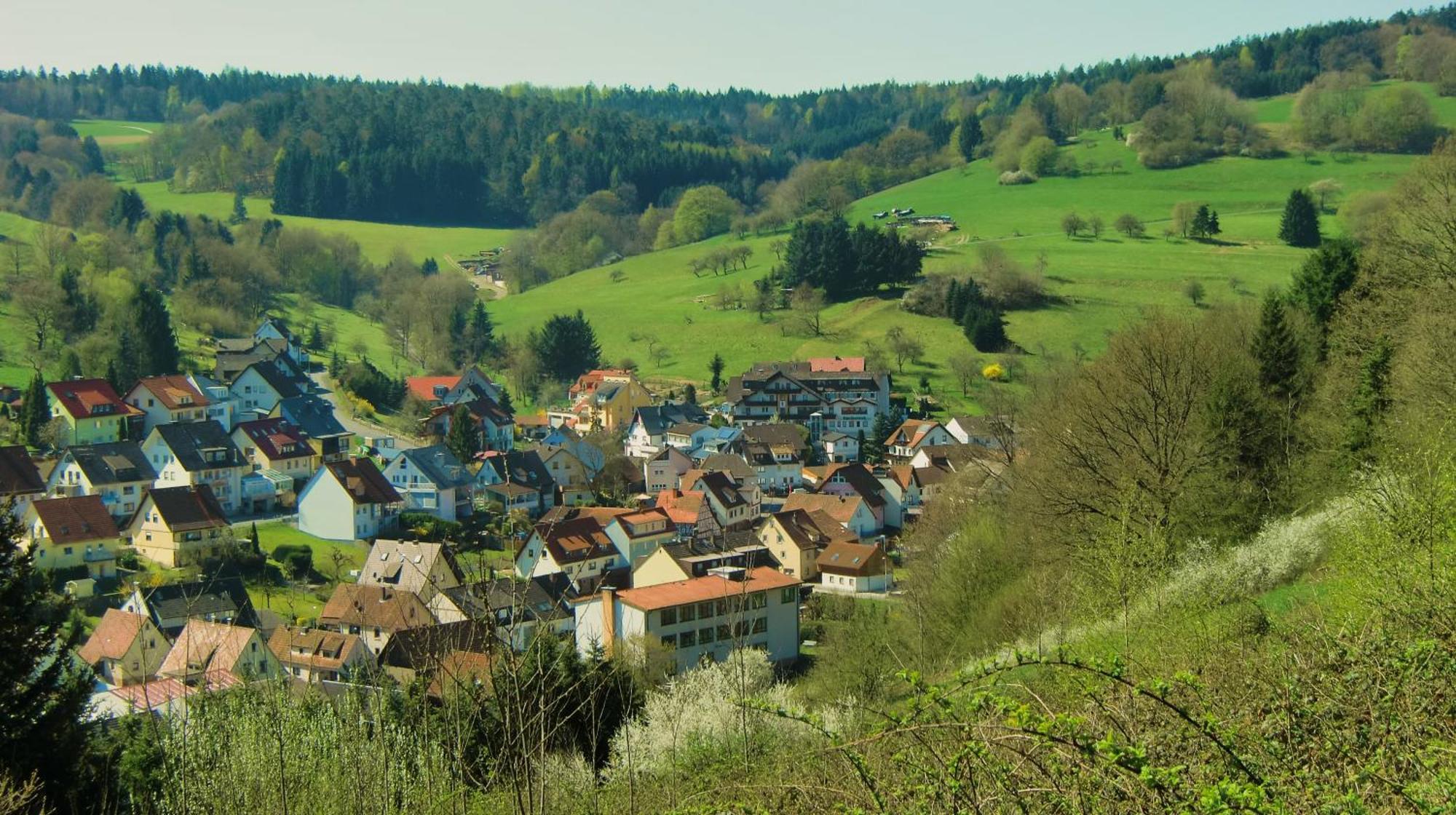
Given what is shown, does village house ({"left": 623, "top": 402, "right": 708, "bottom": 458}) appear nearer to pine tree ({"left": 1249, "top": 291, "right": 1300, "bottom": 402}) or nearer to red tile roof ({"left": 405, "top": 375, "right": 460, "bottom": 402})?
red tile roof ({"left": 405, "top": 375, "right": 460, "bottom": 402})

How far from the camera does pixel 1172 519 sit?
18.9 meters

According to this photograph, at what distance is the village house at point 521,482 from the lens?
46.2 meters

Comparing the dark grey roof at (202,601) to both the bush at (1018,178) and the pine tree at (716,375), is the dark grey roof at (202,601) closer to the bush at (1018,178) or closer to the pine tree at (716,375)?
the pine tree at (716,375)

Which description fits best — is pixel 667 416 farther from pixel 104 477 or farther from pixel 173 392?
pixel 104 477

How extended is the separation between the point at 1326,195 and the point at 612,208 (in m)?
58.9

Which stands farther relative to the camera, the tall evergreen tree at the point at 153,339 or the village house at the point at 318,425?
the tall evergreen tree at the point at 153,339

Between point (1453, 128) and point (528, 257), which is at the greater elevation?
point (1453, 128)

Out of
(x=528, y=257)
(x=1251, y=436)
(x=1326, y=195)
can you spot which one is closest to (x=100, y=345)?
(x=528, y=257)

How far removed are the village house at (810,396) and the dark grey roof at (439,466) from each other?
16.1 m

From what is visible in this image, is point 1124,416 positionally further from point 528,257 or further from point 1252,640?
point 528,257

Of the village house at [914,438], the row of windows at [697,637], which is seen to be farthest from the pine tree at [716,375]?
the row of windows at [697,637]

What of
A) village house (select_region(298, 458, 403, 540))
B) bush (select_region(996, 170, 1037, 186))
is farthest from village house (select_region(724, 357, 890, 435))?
bush (select_region(996, 170, 1037, 186))

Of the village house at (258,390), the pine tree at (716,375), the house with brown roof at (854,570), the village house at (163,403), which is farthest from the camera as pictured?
the pine tree at (716,375)

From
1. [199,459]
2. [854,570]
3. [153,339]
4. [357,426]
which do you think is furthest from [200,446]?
[854,570]
